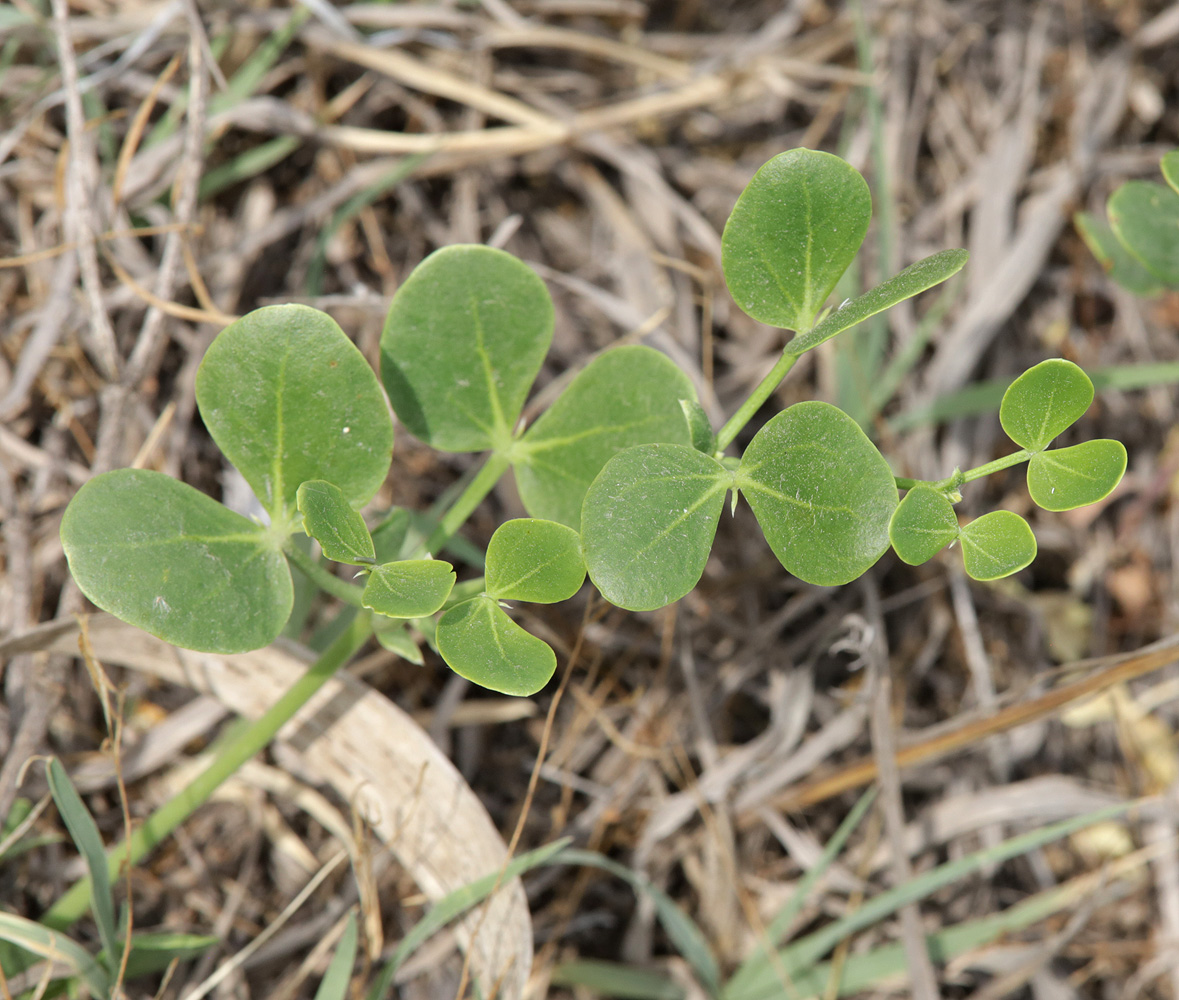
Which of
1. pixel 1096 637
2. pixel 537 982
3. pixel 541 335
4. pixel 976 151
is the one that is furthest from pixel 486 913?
pixel 976 151

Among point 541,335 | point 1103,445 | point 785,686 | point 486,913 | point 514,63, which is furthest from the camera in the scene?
point 514,63

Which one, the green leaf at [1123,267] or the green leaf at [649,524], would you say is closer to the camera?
the green leaf at [649,524]

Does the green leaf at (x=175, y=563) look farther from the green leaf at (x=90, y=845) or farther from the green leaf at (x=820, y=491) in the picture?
the green leaf at (x=820, y=491)

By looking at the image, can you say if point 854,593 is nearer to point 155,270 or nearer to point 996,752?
point 996,752

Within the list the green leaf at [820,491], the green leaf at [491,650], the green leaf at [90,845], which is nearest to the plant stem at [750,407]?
the green leaf at [820,491]

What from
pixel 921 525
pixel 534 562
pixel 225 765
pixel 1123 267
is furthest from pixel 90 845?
pixel 1123 267

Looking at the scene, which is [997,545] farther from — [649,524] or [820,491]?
[649,524]
